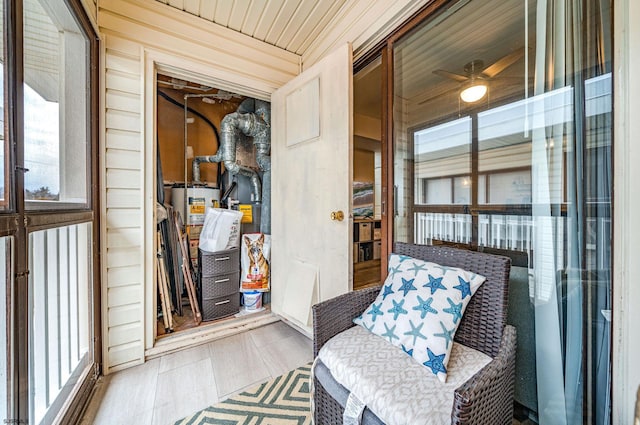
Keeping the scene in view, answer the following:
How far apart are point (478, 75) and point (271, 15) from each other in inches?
63.1

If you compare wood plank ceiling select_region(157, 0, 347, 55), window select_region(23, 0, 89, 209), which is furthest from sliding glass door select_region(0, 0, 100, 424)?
wood plank ceiling select_region(157, 0, 347, 55)

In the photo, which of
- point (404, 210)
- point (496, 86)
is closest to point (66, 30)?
point (404, 210)

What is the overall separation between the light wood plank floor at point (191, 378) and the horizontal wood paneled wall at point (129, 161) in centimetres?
20

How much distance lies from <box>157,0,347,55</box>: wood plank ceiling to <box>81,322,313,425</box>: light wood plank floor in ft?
8.47

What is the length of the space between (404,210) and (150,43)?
215 centimetres

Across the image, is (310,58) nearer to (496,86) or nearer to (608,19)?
(496,86)

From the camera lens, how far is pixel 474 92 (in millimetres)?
1350

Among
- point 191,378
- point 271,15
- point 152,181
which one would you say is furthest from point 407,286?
point 271,15

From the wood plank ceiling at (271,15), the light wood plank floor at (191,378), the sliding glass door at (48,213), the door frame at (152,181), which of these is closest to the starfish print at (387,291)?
the light wood plank floor at (191,378)

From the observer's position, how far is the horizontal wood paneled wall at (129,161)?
1.73 meters

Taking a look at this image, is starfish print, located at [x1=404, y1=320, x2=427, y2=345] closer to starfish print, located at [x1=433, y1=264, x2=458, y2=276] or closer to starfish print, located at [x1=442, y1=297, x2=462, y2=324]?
starfish print, located at [x1=442, y1=297, x2=462, y2=324]

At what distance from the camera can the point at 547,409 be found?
1.03 m

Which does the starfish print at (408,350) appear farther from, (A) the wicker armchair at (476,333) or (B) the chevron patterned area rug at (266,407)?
(B) the chevron patterned area rug at (266,407)
